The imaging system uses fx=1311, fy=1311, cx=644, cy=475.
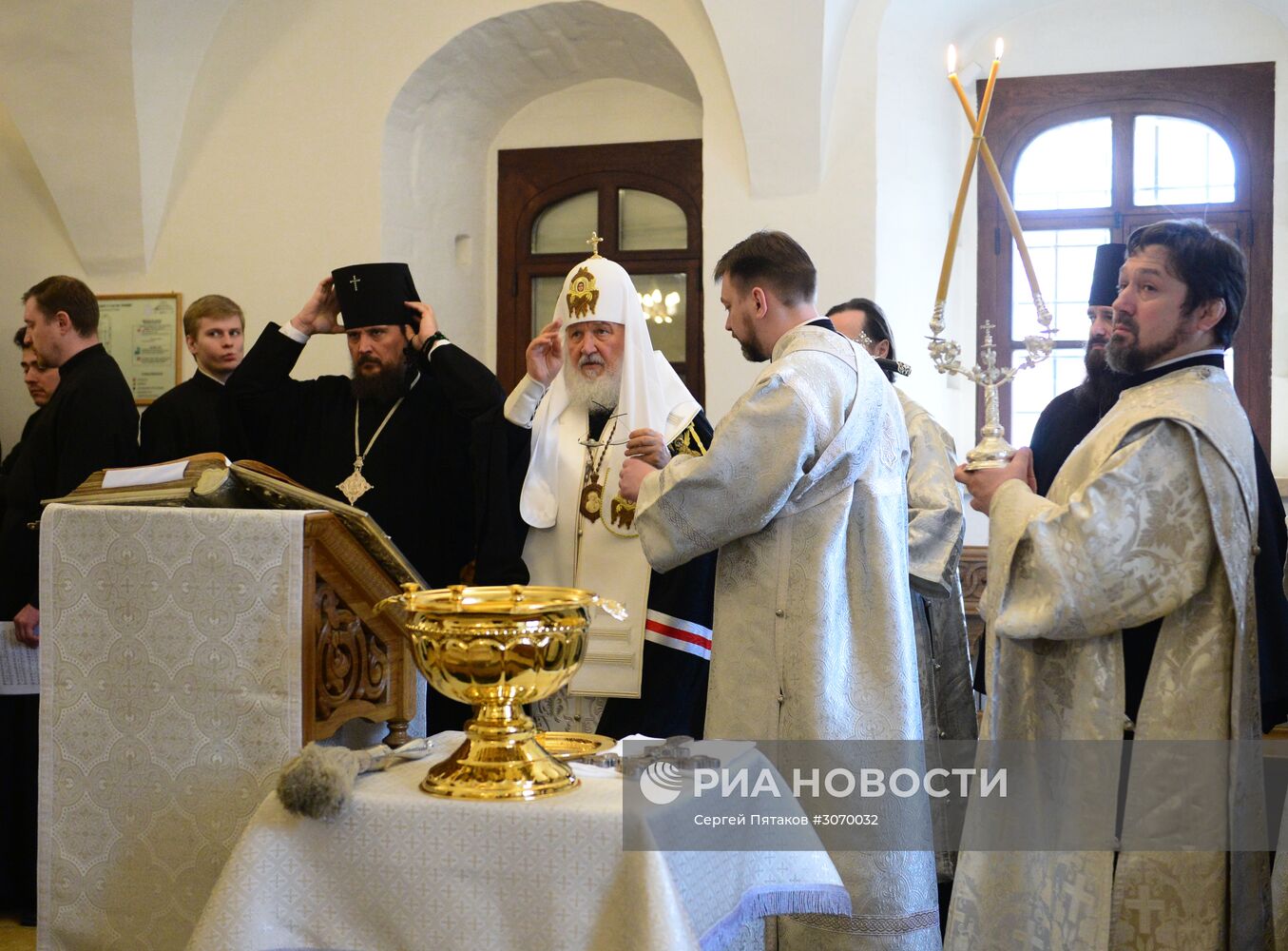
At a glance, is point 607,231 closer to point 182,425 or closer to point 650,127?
point 650,127

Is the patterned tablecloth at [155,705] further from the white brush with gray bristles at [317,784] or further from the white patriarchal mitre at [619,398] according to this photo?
the white patriarchal mitre at [619,398]

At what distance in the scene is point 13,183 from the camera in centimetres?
718

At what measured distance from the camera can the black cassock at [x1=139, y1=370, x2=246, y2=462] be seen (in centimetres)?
463

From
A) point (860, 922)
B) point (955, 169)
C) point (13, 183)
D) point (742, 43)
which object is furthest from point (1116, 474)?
point (13, 183)

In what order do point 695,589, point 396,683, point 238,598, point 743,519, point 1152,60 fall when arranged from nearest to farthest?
point 238,598 → point 396,683 → point 743,519 → point 695,589 → point 1152,60

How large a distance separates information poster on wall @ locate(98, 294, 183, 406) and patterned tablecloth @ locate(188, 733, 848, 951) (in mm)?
5431

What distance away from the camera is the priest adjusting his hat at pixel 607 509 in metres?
3.54

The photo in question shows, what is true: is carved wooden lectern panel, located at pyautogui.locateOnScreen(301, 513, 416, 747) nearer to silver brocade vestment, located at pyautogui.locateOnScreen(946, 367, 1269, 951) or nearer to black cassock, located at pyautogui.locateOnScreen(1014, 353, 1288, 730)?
silver brocade vestment, located at pyautogui.locateOnScreen(946, 367, 1269, 951)

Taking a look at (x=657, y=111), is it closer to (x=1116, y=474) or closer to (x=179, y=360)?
(x=179, y=360)

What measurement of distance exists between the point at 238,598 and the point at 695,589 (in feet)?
4.83

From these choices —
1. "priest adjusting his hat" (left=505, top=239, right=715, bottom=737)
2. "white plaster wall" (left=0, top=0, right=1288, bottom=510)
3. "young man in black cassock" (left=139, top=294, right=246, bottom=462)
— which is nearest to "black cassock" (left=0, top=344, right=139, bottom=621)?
"young man in black cassock" (left=139, top=294, right=246, bottom=462)

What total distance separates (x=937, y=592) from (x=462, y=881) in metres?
2.35

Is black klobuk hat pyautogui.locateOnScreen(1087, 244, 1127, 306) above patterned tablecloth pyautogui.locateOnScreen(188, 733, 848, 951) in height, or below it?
above

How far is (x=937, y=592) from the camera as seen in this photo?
393cm
